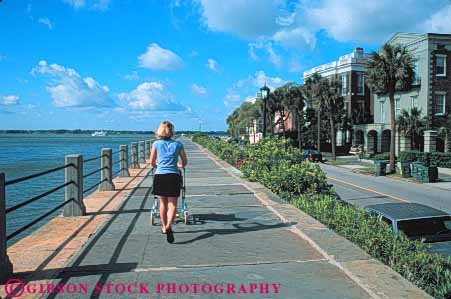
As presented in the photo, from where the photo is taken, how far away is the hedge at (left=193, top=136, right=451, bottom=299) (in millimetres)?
5078

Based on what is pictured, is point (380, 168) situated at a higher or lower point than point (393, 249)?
lower

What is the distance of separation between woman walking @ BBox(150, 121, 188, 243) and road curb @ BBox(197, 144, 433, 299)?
1935mm

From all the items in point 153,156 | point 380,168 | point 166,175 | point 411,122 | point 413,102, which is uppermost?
point 413,102

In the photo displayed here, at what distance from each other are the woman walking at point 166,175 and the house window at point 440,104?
39271mm

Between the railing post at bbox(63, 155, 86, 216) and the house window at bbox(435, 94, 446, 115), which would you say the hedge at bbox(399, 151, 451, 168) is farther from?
the railing post at bbox(63, 155, 86, 216)

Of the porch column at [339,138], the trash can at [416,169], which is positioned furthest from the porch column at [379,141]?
the trash can at [416,169]

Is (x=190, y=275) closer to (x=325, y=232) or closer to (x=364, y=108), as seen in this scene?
(x=325, y=232)

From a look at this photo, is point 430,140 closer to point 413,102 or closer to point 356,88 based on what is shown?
point 413,102

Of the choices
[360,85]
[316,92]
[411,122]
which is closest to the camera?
[411,122]

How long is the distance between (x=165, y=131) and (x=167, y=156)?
1.30 ft

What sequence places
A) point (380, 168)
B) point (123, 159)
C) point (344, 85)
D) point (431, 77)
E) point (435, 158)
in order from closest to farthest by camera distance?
point (123, 159)
point (380, 168)
point (435, 158)
point (431, 77)
point (344, 85)

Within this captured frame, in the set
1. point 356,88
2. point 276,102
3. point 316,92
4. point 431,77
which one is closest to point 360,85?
point 356,88

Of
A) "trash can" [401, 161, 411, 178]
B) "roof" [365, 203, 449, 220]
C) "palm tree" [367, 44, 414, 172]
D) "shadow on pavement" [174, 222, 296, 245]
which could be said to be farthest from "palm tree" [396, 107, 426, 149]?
"shadow on pavement" [174, 222, 296, 245]

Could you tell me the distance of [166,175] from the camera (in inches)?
270
